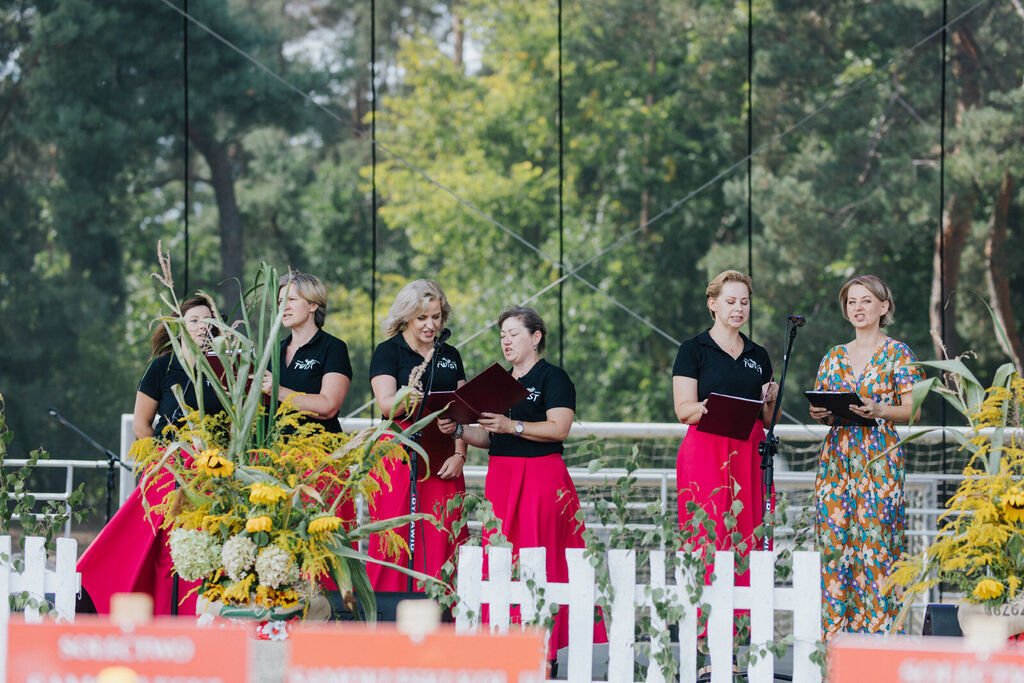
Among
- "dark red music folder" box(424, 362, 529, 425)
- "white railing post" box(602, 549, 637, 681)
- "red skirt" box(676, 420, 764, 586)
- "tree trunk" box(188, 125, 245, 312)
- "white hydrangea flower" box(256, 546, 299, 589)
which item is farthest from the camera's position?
"tree trunk" box(188, 125, 245, 312)

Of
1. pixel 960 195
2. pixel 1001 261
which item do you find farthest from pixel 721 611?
pixel 1001 261

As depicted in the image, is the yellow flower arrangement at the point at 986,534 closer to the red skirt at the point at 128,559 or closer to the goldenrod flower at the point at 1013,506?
the goldenrod flower at the point at 1013,506

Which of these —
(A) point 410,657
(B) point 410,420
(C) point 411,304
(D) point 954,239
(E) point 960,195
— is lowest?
(A) point 410,657

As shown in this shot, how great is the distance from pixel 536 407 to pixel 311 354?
79cm

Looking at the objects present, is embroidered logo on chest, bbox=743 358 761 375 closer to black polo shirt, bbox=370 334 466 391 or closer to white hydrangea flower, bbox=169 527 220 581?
black polo shirt, bbox=370 334 466 391

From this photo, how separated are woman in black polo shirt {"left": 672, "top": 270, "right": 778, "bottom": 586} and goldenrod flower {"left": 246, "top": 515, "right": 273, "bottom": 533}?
1758 millimetres

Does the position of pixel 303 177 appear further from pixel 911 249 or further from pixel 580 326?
pixel 911 249

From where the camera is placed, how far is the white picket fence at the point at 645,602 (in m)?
2.57

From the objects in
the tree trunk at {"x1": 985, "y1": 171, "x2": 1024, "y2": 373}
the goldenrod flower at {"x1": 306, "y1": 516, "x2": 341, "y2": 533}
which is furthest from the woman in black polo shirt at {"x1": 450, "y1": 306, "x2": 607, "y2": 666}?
the tree trunk at {"x1": 985, "y1": 171, "x2": 1024, "y2": 373}

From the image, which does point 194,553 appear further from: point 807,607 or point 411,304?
point 411,304

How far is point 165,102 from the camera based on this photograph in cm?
1283

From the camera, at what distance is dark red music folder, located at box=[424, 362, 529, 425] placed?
3.37m

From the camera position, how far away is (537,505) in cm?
366

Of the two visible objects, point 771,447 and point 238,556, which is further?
point 771,447
